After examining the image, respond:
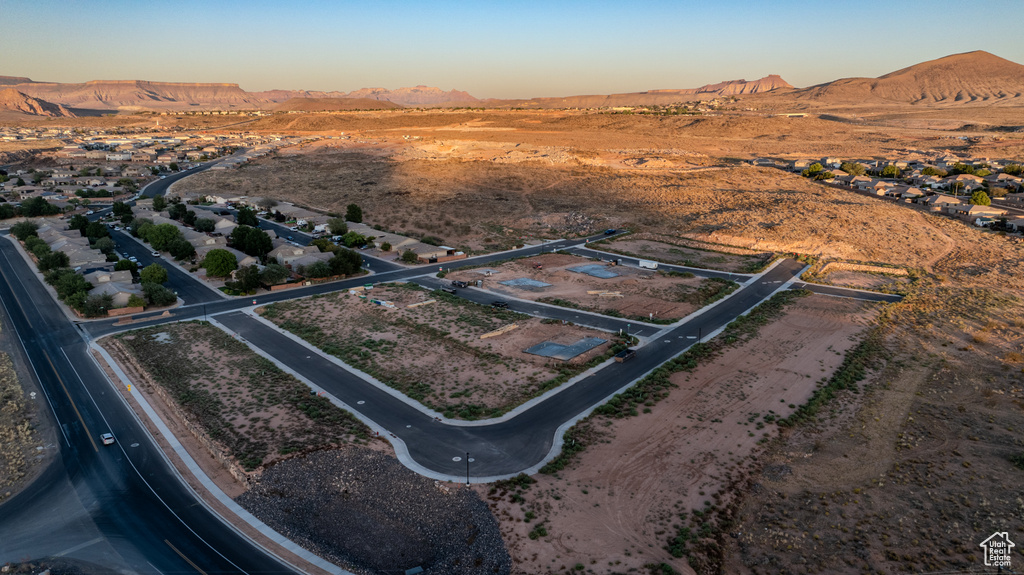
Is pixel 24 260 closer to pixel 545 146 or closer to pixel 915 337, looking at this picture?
pixel 915 337

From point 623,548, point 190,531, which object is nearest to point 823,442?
point 623,548

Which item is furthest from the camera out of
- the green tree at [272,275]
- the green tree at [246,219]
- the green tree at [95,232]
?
the green tree at [246,219]

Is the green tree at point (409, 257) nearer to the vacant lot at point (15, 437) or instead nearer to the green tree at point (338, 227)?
the green tree at point (338, 227)

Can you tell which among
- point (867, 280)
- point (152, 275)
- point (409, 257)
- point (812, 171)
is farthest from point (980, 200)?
point (152, 275)

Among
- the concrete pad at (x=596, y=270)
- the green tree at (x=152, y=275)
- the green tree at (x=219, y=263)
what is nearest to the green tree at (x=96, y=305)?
the green tree at (x=152, y=275)

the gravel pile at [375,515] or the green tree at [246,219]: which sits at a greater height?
the green tree at [246,219]

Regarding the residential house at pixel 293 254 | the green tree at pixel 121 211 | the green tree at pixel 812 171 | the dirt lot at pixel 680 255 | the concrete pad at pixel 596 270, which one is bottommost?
the concrete pad at pixel 596 270
